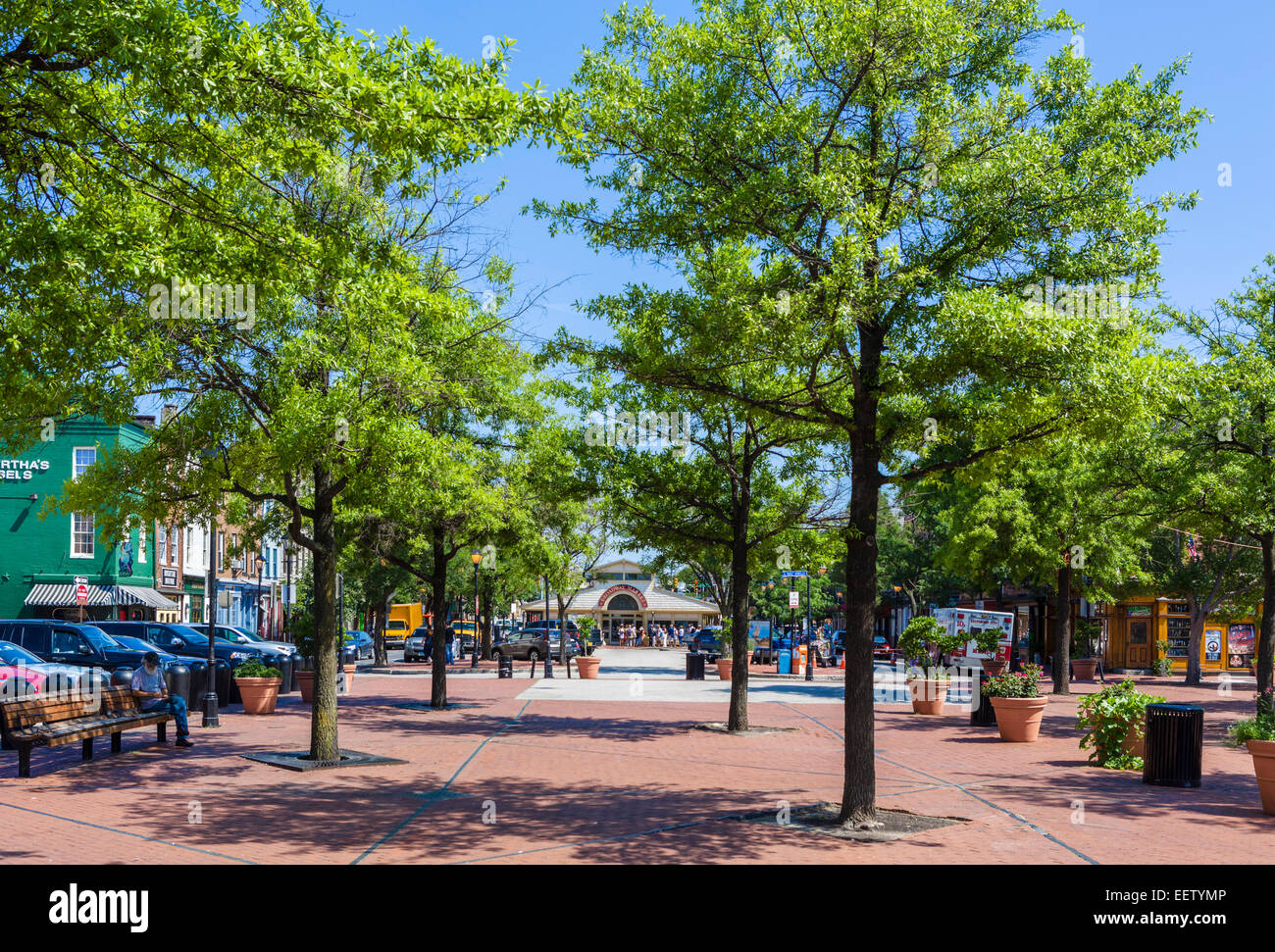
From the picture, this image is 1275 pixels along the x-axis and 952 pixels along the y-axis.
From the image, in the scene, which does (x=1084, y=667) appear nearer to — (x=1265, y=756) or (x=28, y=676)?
(x=1265, y=756)

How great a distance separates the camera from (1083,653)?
132 feet

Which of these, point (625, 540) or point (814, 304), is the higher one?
point (814, 304)

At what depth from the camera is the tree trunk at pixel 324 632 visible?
14203mm

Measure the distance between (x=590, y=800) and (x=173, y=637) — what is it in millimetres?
19760

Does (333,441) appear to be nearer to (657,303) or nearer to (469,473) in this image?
(657,303)

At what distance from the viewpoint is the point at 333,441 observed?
12570mm

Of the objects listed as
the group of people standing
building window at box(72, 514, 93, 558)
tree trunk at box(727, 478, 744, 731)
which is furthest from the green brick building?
the group of people standing

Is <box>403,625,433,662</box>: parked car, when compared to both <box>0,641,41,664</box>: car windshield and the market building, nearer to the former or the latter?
the market building

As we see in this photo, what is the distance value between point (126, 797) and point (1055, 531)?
885 inches

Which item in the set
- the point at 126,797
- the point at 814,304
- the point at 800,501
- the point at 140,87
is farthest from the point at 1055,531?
the point at 140,87

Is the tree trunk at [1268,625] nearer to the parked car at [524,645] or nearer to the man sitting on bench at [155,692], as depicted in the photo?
the man sitting on bench at [155,692]

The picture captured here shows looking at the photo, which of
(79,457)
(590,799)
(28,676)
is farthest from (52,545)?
(590,799)

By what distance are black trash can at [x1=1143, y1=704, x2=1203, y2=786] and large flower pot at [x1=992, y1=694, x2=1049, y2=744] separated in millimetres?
A: 4409

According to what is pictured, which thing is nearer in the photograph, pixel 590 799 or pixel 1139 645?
pixel 590 799
